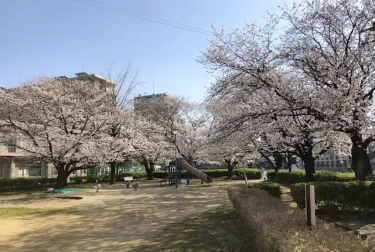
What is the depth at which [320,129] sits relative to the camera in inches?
491

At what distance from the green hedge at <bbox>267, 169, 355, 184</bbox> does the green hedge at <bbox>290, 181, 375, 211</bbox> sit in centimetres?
783

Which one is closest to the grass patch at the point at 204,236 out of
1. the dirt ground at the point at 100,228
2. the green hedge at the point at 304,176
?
the dirt ground at the point at 100,228

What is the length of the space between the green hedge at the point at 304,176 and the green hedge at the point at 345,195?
Result: 783cm

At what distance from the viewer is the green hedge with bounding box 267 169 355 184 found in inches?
719

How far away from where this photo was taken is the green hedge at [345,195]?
32.1 ft

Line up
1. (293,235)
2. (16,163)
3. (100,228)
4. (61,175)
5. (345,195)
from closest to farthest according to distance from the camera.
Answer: (293,235) < (100,228) < (345,195) < (61,175) < (16,163)

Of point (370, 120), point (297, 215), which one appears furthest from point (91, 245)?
point (370, 120)

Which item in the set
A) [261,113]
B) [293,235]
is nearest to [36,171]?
[261,113]

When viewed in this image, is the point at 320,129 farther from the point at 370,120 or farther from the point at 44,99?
the point at 44,99

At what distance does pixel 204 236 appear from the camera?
8.06 metres

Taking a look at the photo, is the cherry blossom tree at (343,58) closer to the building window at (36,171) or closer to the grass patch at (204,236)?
the grass patch at (204,236)

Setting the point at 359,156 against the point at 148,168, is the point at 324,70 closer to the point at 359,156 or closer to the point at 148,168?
the point at 359,156

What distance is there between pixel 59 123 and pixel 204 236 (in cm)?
1800

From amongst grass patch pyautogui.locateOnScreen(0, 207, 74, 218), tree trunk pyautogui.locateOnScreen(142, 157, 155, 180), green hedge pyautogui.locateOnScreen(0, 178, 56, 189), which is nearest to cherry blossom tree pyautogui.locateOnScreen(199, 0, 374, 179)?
grass patch pyautogui.locateOnScreen(0, 207, 74, 218)
